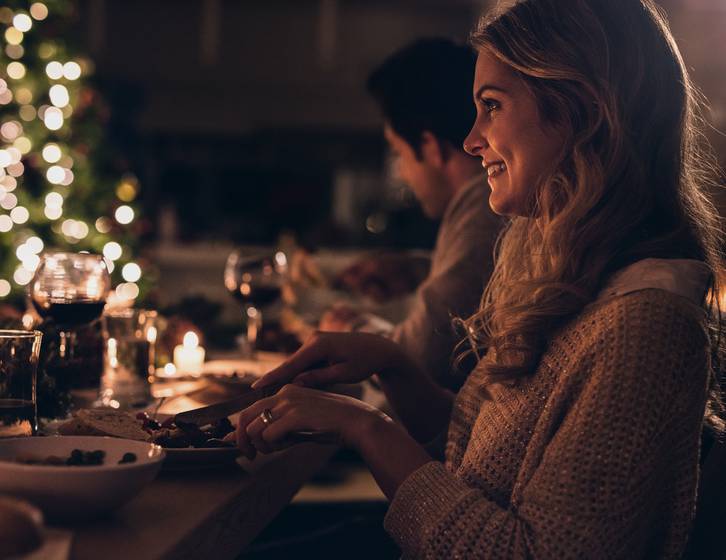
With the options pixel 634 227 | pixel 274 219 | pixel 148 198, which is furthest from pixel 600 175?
pixel 148 198

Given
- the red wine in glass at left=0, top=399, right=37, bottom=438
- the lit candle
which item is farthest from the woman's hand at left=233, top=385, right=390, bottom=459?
the lit candle

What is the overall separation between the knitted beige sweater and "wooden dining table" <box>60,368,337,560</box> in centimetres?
16

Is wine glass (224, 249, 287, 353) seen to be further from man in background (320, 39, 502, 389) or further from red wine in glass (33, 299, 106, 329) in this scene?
red wine in glass (33, 299, 106, 329)

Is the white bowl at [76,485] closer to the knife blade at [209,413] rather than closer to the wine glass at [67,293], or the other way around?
the knife blade at [209,413]

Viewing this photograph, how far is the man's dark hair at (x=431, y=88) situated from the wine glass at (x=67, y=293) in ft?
2.96

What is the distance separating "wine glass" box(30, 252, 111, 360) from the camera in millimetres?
1324

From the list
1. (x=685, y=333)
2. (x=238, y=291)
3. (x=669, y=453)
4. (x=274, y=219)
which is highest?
(x=685, y=333)

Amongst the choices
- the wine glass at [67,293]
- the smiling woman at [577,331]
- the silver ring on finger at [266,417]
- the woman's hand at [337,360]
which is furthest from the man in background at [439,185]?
the silver ring on finger at [266,417]

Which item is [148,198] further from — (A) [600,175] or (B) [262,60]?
(A) [600,175]

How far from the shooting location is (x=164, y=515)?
0.83 metres

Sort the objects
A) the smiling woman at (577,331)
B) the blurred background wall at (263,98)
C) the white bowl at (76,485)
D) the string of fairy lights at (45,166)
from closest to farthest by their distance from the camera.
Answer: the white bowl at (76,485) → the smiling woman at (577,331) → the string of fairy lights at (45,166) → the blurred background wall at (263,98)

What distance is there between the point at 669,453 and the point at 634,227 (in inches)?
11.1

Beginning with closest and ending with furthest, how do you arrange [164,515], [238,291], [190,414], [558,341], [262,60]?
1. [164,515]
2. [558,341]
3. [190,414]
4. [238,291]
5. [262,60]

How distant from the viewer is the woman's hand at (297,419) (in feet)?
3.22
